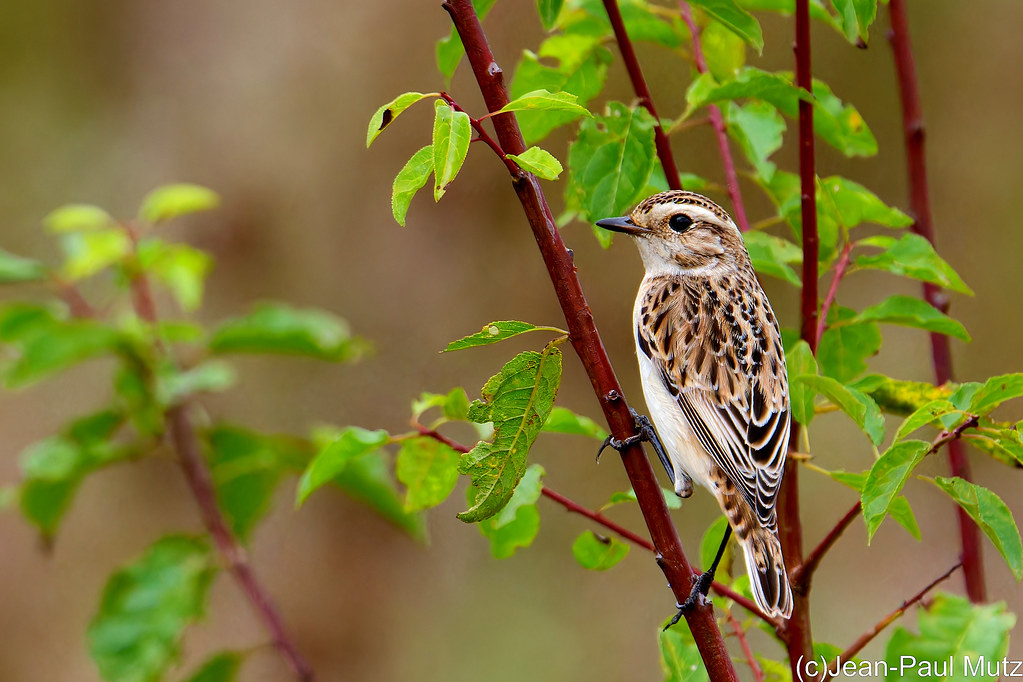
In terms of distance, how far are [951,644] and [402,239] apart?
5.48m

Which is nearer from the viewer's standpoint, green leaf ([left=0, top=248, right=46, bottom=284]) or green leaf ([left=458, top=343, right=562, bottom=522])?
green leaf ([left=458, top=343, right=562, bottom=522])

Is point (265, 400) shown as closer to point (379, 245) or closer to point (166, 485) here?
point (166, 485)

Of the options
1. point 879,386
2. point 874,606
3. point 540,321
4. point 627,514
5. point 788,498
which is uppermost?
point 540,321

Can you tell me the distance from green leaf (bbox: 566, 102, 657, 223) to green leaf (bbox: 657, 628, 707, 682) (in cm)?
118

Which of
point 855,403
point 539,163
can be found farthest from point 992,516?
point 539,163

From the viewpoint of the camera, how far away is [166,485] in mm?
6910

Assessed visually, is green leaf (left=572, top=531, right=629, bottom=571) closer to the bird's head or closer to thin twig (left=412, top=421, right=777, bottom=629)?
thin twig (left=412, top=421, right=777, bottom=629)

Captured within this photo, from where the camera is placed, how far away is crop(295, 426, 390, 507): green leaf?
282 centimetres

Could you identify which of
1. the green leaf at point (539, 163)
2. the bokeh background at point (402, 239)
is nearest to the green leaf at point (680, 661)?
the green leaf at point (539, 163)

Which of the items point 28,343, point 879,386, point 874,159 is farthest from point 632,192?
point 874,159

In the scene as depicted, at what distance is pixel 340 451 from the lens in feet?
9.36

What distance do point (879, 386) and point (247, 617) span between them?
5266 mm

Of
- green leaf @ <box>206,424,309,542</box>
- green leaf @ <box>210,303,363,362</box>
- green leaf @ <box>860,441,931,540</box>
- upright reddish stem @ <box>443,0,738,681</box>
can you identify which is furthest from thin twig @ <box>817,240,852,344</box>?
green leaf @ <box>206,424,309,542</box>

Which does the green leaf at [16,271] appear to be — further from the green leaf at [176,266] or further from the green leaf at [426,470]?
the green leaf at [426,470]
